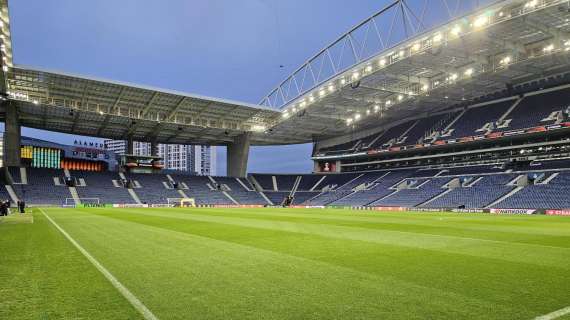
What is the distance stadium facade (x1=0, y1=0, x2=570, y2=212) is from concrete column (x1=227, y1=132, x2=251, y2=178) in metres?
0.28

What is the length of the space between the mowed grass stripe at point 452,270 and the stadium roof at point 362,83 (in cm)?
2712

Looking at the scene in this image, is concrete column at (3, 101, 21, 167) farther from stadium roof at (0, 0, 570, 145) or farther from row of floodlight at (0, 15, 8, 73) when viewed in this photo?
row of floodlight at (0, 15, 8, 73)

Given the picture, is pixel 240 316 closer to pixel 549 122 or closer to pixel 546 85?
pixel 549 122

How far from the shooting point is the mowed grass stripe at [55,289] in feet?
15.6

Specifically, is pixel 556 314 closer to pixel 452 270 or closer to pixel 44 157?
pixel 452 270

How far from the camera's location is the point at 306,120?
63.6 meters

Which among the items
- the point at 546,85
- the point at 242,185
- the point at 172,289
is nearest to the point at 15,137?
the point at 242,185

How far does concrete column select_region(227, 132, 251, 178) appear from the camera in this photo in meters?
72.2

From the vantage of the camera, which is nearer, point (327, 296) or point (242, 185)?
point (327, 296)

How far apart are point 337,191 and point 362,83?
87.5 feet

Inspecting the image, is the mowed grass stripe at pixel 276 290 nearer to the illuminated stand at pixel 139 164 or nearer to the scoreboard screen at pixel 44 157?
the illuminated stand at pixel 139 164

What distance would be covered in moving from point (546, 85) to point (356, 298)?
57.8m

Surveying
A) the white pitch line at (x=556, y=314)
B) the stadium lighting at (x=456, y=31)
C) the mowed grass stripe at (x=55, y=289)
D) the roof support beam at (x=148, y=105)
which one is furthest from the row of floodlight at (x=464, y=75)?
the mowed grass stripe at (x=55, y=289)

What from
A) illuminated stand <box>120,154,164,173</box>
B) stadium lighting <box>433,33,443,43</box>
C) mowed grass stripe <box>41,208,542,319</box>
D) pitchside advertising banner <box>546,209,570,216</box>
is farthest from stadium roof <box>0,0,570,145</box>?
mowed grass stripe <box>41,208,542,319</box>
